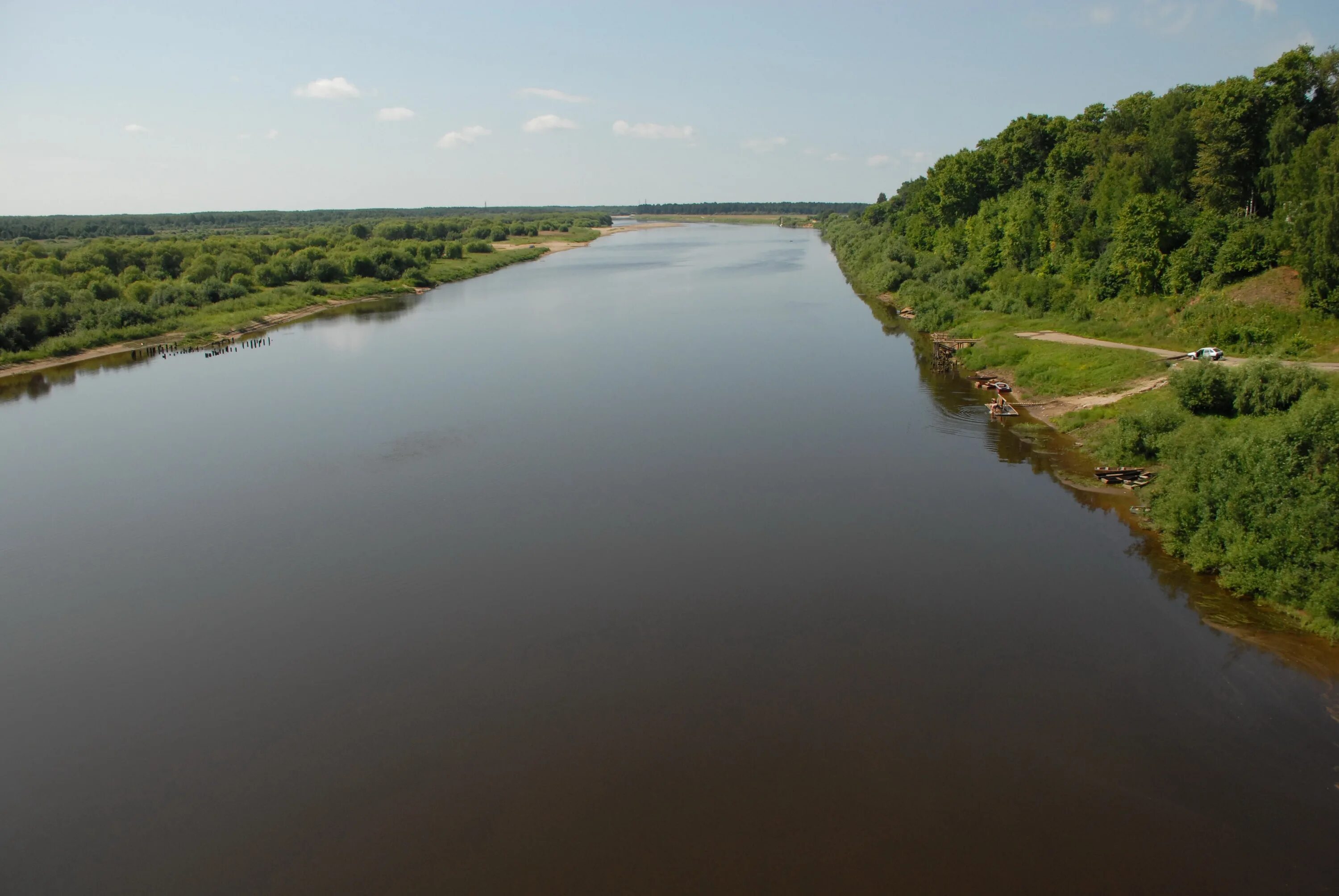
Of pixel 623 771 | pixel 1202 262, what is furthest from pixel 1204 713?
pixel 1202 262

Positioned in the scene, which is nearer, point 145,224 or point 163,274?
point 163,274

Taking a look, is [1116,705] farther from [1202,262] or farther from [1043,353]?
[1202,262]

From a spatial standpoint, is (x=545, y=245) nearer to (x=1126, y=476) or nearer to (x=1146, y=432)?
(x=1146, y=432)

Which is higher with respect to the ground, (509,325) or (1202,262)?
(1202,262)

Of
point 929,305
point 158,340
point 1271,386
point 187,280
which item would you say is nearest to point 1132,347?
point 1271,386

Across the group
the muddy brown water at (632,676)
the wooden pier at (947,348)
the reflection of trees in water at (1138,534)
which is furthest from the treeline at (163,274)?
the reflection of trees in water at (1138,534)

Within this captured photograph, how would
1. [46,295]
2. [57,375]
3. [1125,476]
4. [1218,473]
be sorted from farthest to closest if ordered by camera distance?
[46,295], [57,375], [1125,476], [1218,473]
